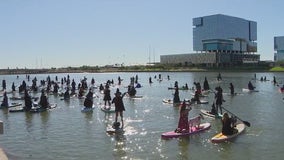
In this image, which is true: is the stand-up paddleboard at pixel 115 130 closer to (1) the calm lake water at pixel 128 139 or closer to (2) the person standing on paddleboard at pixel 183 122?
(1) the calm lake water at pixel 128 139

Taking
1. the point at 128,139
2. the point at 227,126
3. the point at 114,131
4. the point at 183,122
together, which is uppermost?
the point at 183,122

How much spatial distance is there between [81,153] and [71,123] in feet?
33.6

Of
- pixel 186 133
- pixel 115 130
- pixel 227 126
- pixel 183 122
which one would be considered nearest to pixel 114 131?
pixel 115 130

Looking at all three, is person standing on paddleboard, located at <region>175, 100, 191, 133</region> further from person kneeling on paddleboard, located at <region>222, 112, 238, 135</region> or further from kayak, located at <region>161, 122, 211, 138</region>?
person kneeling on paddleboard, located at <region>222, 112, 238, 135</region>

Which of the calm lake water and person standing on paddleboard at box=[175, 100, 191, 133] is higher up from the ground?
person standing on paddleboard at box=[175, 100, 191, 133]

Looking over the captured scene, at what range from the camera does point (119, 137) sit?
25.0m

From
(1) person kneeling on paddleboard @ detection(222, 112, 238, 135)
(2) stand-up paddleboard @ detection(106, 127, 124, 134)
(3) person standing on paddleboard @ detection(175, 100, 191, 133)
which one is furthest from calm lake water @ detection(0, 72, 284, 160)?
(3) person standing on paddleboard @ detection(175, 100, 191, 133)

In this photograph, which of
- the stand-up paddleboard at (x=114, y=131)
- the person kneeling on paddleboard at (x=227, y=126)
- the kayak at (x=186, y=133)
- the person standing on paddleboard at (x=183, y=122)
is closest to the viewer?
the person kneeling on paddleboard at (x=227, y=126)

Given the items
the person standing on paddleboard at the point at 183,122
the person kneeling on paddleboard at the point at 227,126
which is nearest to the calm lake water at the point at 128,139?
the person kneeling on paddleboard at the point at 227,126

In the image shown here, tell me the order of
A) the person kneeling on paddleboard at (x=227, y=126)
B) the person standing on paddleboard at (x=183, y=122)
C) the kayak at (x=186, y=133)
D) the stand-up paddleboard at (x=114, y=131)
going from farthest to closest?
the stand-up paddleboard at (x=114, y=131), the person standing on paddleboard at (x=183, y=122), the kayak at (x=186, y=133), the person kneeling on paddleboard at (x=227, y=126)

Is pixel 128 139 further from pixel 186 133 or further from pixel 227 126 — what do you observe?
pixel 227 126

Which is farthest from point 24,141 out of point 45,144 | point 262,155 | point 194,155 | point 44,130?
point 262,155

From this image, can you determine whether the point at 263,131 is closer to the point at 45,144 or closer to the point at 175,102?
the point at 45,144

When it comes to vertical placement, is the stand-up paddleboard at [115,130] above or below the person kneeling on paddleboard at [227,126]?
below
